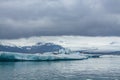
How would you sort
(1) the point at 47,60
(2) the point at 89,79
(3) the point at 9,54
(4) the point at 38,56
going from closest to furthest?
(2) the point at 89,79, (3) the point at 9,54, (4) the point at 38,56, (1) the point at 47,60

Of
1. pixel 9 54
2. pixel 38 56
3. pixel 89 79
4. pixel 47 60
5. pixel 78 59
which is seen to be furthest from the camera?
pixel 78 59

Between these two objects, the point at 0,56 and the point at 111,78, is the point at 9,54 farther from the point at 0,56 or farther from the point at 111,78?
the point at 111,78

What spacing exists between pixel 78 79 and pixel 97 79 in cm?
255

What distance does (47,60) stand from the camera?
104 meters

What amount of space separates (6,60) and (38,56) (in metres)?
11.9

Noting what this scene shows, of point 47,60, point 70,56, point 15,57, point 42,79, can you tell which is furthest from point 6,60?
point 42,79

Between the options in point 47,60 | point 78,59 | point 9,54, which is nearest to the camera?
point 9,54

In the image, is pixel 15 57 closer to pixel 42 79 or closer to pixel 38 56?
pixel 38 56

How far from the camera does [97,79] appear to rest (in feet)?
136

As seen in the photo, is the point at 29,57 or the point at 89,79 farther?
the point at 29,57

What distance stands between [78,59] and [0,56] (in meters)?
35.9

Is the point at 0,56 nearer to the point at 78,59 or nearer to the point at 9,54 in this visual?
the point at 9,54

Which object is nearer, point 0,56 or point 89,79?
point 89,79

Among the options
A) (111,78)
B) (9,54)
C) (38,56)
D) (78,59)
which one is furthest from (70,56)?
(111,78)
